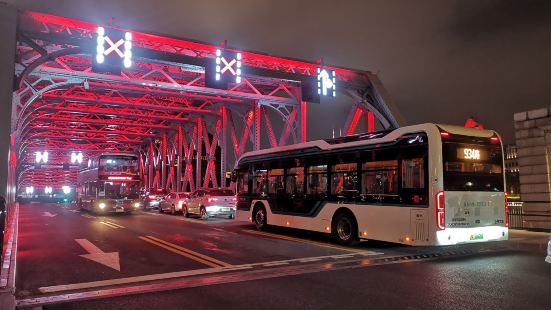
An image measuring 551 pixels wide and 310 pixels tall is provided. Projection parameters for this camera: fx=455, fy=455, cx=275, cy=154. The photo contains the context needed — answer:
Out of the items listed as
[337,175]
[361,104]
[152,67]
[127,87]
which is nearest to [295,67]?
[361,104]

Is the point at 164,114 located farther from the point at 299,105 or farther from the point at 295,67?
the point at 295,67

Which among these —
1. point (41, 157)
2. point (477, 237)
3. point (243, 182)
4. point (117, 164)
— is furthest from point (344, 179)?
point (41, 157)

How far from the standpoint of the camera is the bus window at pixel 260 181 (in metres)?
16.9

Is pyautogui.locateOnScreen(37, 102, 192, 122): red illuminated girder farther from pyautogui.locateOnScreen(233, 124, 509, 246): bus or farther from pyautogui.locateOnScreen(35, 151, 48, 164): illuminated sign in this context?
pyautogui.locateOnScreen(35, 151, 48, 164): illuminated sign

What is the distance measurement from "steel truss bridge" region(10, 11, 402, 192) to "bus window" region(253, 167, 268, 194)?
4066 mm

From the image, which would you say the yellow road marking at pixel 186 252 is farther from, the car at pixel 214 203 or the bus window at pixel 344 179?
the car at pixel 214 203

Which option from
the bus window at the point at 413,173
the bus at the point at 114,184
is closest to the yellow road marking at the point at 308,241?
the bus window at the point at 413,173

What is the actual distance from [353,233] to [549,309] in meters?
6.78

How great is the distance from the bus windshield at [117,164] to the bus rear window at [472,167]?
78.3 ft

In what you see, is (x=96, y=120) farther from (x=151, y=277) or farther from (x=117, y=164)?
(x=151, y=277)

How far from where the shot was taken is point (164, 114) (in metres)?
42.2

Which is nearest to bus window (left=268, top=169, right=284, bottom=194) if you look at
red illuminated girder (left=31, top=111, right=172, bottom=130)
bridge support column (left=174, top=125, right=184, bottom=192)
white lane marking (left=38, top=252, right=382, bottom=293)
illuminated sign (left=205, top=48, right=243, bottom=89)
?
illuminated sign (left=205, top=48, right=243, bottom=89)

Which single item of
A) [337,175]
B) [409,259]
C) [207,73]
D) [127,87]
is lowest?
[409,259]

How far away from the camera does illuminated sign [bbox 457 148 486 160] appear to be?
10.8m
